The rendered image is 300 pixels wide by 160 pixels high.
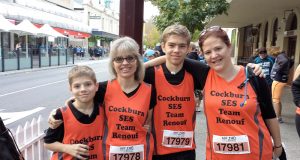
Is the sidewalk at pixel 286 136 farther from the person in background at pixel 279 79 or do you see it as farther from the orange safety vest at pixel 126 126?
the orange safety vest at pixel 126 126

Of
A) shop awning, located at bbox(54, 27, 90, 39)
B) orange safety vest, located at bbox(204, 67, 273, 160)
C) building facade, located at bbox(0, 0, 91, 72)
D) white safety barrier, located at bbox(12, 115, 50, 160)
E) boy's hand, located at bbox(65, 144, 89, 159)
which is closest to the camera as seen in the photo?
orange safety vest, located at bbox(204, 67, 273, 160)

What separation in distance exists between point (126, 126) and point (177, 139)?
47 centimetres

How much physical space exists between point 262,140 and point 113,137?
1104mm

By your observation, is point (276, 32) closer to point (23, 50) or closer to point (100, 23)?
point (23, 50)

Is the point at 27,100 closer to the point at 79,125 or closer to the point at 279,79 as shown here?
the point at 279,79

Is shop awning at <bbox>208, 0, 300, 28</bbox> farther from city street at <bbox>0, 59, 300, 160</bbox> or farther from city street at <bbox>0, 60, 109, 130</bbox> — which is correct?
city street at <bbox>0, 60, 109, 130</bbox>

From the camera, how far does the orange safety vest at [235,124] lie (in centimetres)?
229

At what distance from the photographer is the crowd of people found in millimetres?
2320

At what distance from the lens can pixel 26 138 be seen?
336cm

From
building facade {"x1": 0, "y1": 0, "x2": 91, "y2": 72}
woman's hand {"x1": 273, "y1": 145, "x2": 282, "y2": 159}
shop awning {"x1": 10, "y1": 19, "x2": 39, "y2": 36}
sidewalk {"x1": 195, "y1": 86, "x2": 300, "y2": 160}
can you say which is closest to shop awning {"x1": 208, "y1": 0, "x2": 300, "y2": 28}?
sidewalk {"x1": 195, "y1": 86, "x2": 300, "y2": 160}

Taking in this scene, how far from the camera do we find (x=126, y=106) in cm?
256

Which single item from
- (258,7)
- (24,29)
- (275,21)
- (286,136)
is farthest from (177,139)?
(24,29)

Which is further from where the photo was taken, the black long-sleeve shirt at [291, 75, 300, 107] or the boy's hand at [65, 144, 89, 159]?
the black long-sleeve shirt at [291, 75, 300, 107]

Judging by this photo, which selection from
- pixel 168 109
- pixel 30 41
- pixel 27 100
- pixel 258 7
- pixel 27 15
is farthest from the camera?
pixel 30 41
